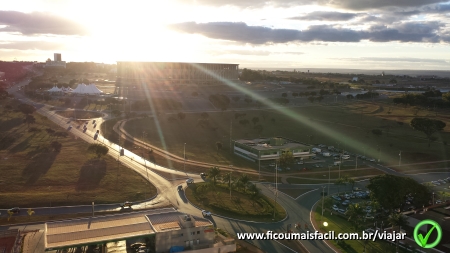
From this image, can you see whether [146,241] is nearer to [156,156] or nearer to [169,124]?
[156,156]

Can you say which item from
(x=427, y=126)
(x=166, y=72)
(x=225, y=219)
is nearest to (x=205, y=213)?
(x=225, y=219)

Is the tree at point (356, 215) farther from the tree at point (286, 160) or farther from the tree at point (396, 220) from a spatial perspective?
the tree at point (286, 160)

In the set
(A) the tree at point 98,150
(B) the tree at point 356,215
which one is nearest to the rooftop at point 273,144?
(A) the tree at point 98,150

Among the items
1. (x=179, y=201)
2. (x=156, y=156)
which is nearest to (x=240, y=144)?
(x=156, y=156)

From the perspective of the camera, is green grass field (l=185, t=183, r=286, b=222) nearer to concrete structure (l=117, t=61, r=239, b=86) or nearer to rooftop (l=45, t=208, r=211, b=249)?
rooftop (l=45, t=208, r=211, b=249)

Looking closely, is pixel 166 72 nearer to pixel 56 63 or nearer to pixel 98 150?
pixel 98 150
